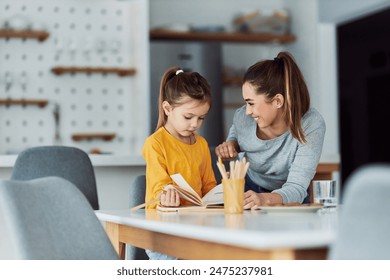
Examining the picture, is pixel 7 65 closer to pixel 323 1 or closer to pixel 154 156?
pixel 323 1

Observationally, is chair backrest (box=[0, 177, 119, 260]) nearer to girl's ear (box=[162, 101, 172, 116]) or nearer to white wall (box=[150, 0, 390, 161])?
girl's ear (box=[162, 101, 172, 116])

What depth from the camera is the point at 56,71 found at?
539cm

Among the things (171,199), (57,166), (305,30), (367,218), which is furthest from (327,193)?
(305,30)

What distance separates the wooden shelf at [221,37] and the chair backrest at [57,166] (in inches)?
121

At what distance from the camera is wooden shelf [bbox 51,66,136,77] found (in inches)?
212

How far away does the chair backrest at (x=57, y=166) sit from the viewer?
2684mm

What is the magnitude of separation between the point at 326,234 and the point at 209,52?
4.68 metres

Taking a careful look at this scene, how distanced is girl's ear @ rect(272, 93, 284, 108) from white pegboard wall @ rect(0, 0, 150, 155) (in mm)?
3083

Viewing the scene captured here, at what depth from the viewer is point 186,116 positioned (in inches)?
94.1

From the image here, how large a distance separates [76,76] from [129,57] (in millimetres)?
468

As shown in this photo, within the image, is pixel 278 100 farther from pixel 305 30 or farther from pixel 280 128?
pixel 305 30

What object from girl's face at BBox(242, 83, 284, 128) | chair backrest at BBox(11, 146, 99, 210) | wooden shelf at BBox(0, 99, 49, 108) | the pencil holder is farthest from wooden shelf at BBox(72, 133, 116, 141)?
the pencil holder

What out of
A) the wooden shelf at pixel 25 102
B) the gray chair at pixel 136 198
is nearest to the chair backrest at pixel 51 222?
the gray chair at pixel 136 198

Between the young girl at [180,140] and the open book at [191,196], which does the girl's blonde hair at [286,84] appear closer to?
the young girl at [180,140]
